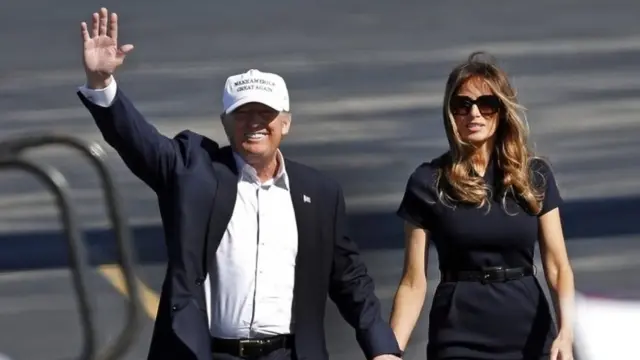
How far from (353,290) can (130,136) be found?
901 millimetres

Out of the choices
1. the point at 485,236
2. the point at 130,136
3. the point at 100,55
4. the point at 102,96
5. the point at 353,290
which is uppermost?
the point at 100,55

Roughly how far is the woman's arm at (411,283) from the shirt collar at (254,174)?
1.75 feet

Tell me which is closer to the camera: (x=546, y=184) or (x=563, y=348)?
(x=563, y=348)

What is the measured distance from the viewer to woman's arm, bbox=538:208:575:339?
14.9 ft

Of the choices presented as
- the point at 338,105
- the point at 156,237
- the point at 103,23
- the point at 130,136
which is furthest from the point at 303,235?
the point at 338,105

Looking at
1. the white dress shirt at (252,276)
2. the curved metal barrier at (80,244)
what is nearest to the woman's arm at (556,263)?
the white dress shirt at (252,276)

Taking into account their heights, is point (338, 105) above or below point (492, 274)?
above

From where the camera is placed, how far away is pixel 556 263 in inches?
181

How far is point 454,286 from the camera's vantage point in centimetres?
458

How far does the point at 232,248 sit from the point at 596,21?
13.6 meters

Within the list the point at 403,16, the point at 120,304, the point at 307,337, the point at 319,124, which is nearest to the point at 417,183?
the point at 307,337

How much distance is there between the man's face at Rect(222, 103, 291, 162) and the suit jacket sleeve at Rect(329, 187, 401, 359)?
31 cm

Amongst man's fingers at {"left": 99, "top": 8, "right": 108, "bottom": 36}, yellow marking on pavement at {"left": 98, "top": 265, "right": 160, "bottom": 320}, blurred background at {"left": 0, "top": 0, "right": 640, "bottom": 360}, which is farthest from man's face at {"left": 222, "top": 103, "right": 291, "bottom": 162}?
yellow marking on pavement at {"left": 98, "top": 265, "right": 160, "bottom": 320}

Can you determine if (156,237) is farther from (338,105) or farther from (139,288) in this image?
(338,105)
